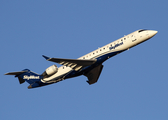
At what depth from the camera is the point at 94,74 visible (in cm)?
3772

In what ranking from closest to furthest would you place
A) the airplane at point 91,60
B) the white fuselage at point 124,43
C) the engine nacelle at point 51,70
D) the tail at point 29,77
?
the airplane at point 91,60 → the white fuselage at point 124,43 → the engine nacelle at point 51,70 → the tail at point 29,77

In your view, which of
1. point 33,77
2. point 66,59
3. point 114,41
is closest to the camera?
point 66,59

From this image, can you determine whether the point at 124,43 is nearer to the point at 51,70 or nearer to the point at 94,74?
the point at 94,74

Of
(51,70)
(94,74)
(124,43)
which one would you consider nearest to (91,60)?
(124,43)

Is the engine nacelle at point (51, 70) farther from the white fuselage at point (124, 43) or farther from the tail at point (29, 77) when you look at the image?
the white fuselage at point (124, 43)

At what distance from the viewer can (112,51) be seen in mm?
32531

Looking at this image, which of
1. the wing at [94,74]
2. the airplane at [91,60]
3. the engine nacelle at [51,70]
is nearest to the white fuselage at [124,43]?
the airplane at [91,60]

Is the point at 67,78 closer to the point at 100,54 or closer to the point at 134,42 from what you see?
the point at 100,54

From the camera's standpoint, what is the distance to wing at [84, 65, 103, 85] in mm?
36919

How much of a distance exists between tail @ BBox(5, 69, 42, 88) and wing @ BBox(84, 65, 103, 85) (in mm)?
6932

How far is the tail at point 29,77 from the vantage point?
1396 inches

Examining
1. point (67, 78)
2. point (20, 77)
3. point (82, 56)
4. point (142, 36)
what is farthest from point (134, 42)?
point (20, 77)

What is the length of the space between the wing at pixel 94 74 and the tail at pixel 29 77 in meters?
6.93

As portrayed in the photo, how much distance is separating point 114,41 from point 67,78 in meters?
7.87
